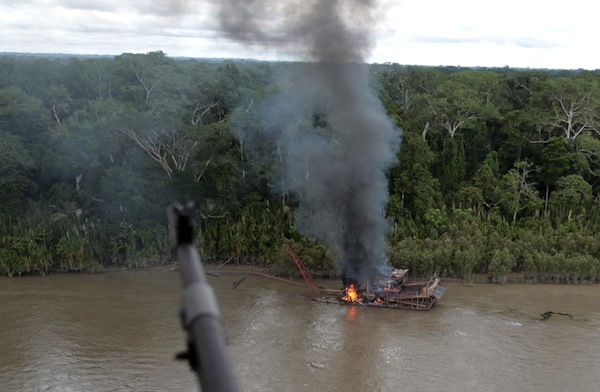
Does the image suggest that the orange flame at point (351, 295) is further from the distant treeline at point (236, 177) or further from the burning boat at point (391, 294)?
the distant treeline at point (236, 177)

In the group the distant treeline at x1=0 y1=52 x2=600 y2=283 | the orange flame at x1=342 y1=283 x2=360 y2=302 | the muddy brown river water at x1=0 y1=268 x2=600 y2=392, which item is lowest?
the muddy brown river water at x1=0 y1=268 x2=600 y2=392

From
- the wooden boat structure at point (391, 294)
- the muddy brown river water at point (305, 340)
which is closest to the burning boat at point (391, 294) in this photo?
the wooden boat structure at point (391, 294)

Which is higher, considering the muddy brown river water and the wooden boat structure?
the wooden boat structure

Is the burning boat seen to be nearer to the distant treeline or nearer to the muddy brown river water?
the muddy brown river water

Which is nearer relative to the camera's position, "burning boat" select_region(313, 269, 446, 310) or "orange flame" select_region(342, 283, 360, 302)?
"burning boat" select_region(313, 269, 446, 310)

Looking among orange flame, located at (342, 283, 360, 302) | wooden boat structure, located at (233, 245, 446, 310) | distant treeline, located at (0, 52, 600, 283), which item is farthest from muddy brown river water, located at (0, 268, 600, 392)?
distant treeline, located at (0, 52, 600, 283)

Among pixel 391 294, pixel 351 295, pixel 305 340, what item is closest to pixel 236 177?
pixel 351 295

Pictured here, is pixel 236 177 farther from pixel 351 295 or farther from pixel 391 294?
pixel 391 294
